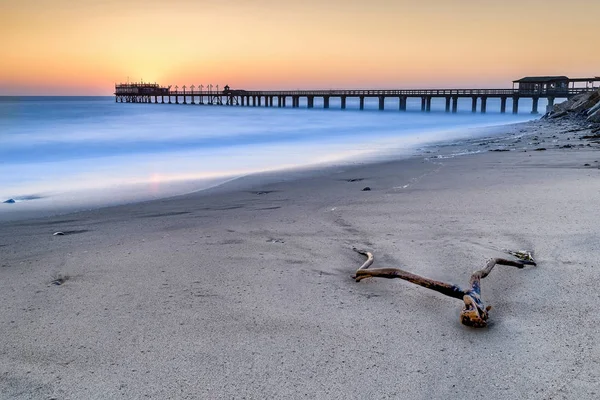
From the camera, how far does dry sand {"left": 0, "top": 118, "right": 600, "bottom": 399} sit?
2.00 meters

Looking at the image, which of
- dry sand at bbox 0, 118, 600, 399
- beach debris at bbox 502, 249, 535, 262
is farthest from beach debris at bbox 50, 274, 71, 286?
beach debris at bbox 502, 249, 535, 262

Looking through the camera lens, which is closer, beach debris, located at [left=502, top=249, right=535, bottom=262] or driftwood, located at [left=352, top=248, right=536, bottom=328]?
driftwood, located at [left=352, top=248, right=536, bottom=328]

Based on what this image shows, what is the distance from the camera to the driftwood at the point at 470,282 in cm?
241

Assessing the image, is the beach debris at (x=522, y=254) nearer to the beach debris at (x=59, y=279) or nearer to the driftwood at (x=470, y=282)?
the driftwood at (x=470, y=282)

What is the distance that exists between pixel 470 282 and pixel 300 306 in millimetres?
964

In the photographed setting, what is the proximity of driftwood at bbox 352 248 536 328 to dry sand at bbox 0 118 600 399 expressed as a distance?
0.17 ft

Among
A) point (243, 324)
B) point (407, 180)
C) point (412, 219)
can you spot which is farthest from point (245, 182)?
point (243, 324)

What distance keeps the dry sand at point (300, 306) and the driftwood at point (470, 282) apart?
51 mm

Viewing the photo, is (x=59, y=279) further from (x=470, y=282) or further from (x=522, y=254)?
(x=522, y=254)

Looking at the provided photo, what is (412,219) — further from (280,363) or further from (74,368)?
(74,368)

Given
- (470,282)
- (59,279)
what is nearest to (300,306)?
(470,282)

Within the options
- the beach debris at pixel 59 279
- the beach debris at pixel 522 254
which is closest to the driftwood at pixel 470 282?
the beach debris at pixel 522 254

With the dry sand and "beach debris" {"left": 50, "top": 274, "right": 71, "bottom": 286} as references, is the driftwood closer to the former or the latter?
the dry sand

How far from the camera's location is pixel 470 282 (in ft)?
9.06
